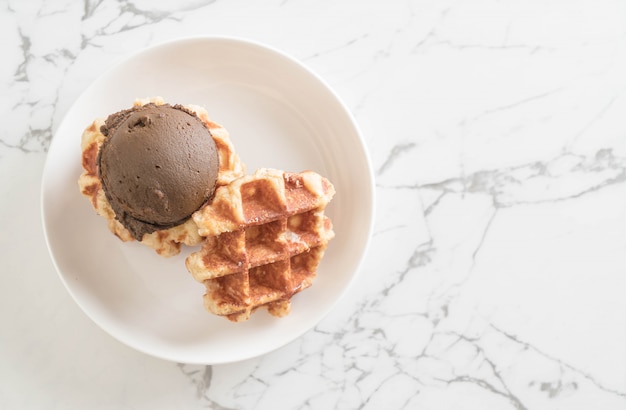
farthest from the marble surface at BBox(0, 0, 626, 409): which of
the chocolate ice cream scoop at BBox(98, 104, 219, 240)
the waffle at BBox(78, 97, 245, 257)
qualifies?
the chocolate ice cream scoop at BBox(98, 104, 219, 240)

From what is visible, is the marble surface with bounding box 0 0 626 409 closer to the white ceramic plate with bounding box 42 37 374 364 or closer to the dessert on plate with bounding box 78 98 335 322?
the white ceramic plate with bounding box 42 37 374 364

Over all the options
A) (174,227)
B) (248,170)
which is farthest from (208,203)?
(248,170)

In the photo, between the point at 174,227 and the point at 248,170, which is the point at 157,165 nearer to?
the point at 174,227

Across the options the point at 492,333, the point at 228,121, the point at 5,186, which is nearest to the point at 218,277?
the point at 228,121

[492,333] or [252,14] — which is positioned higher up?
[252,14]

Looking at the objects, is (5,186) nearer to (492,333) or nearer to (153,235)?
(153,235)

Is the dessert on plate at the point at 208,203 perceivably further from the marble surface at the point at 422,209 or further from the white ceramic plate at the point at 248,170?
the marble surface at the point at 422,209

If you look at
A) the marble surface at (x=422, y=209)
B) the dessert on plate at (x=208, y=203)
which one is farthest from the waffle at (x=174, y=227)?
the marble surface at (x=422, y=209)
